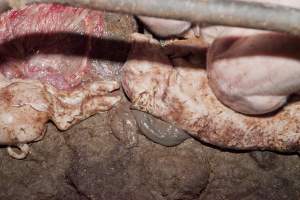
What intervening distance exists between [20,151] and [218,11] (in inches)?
66.9

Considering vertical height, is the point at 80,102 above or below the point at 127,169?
above

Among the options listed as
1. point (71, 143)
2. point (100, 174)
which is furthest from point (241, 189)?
point (71, 143)

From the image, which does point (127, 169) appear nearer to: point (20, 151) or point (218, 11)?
point (20, 151)

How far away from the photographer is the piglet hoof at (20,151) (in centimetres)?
263

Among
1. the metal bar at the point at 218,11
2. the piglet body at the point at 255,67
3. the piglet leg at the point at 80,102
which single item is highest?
the metal bar at the point at 218,11

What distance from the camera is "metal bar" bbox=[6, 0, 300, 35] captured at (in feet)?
4.86

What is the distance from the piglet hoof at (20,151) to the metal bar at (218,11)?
4.53ft

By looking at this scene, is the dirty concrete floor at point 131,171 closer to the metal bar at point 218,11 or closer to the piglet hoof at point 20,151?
the piglet hoof at point 20,151

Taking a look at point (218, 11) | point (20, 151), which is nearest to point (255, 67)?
point (218, 11)

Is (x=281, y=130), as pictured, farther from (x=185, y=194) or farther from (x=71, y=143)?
(x=71, y=143)

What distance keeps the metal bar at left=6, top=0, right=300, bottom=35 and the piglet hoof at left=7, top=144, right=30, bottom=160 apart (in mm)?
1382

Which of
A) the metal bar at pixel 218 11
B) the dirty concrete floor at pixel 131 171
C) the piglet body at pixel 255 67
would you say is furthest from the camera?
the dirty concrete floor at pixel 131 171

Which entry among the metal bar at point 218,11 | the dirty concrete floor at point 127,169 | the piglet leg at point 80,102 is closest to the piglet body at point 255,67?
the metal bar at point 218,11

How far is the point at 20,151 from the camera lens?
2.67 m
